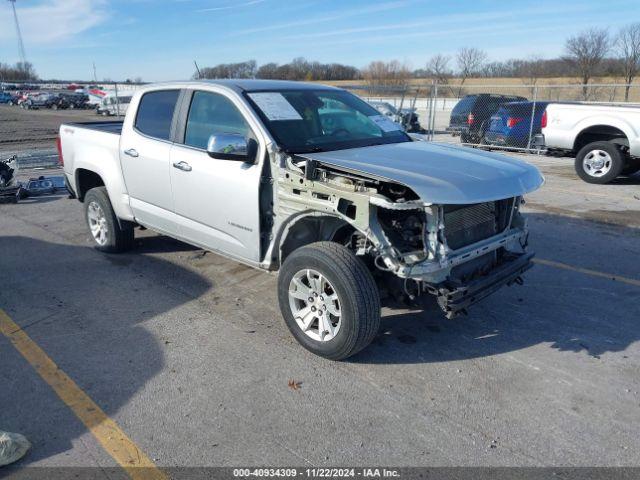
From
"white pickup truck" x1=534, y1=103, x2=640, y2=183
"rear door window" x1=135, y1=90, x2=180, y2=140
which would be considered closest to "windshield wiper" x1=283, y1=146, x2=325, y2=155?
"rear door window" x1=135, y1=90, x2=180, y2=140

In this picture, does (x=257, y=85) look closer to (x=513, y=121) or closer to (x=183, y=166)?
(x=183, y=166)

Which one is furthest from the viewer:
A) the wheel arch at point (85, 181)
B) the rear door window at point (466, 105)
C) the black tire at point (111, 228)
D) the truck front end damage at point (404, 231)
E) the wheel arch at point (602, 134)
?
the rear door window at point (466, 105)

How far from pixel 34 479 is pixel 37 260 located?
4093 mm

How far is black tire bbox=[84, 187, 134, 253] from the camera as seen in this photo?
6.14 metres

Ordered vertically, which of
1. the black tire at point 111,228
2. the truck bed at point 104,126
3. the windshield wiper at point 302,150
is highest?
the truck bed at point 104,126

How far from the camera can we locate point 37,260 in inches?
247

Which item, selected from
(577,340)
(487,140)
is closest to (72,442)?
(577,340)

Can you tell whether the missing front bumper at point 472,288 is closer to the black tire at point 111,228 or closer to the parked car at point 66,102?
the black tire at point 111,228

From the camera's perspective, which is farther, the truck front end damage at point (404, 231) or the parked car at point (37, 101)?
the parked car at point (37, 101)

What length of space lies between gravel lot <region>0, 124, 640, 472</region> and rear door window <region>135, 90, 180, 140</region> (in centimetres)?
150

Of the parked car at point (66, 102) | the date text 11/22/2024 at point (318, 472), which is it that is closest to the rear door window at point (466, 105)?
the date text 11/22/2024 at point (318, 472)

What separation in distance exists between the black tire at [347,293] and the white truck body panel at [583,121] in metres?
8.70

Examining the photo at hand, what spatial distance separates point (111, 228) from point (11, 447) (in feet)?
11.9

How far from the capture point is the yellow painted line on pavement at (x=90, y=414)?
2863 mm
